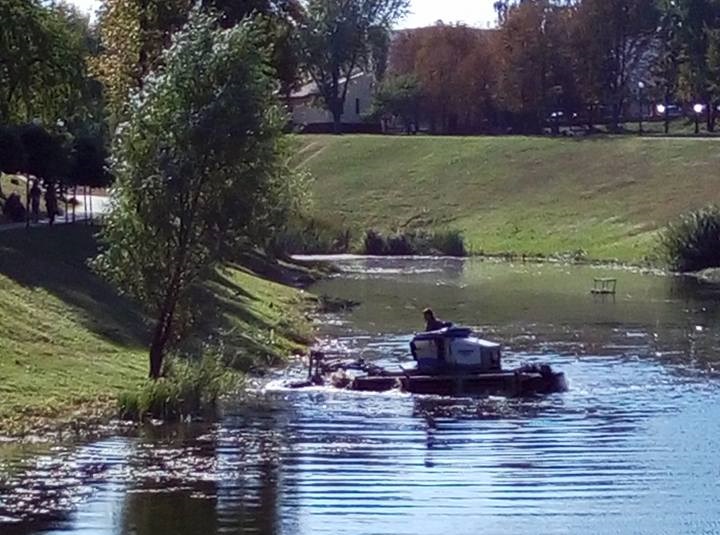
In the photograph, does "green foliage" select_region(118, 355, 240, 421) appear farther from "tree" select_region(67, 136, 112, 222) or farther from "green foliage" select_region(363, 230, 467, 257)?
"green foliage" select_region(363, 230, 467, 257)

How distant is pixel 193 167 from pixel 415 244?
7503 centimetres

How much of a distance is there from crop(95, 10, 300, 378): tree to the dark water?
3.61 m

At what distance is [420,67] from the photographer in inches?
5945

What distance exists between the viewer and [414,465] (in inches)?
1171

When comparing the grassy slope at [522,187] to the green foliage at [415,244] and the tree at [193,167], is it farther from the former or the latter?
the tree at [193,167]

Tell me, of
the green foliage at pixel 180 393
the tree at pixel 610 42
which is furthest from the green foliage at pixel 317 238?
the green foliage at pixel 180 393

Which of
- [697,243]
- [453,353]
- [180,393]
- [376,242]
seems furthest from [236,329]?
[376,242]

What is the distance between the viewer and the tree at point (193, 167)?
35094 mm

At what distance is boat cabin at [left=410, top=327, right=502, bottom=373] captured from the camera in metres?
41.4

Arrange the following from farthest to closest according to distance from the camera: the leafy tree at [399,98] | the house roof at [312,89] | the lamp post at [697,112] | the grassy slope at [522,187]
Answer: the house roof at [312,89] < the leafy tree at [399,98] < the lamp post at [697,112] < the grassy slope at [522,187]

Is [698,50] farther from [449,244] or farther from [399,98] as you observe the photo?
[449,244]

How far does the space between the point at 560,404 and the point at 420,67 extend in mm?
113820

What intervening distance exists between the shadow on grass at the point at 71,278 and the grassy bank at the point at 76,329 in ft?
0.13

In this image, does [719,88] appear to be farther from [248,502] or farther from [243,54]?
[248,502]
